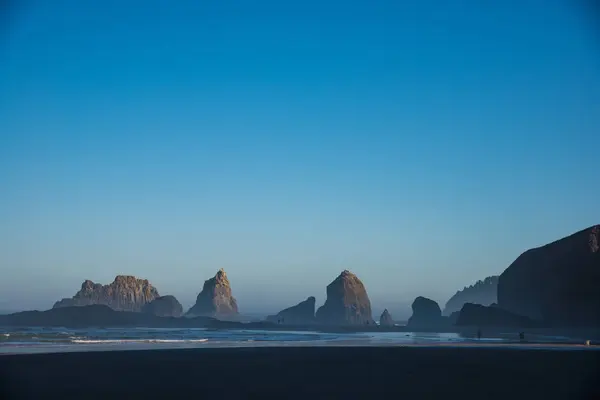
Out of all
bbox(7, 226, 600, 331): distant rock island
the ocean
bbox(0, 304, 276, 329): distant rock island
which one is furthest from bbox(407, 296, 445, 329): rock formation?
the ocean

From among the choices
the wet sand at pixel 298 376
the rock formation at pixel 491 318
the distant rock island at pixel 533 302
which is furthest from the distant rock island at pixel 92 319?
the wet sand at pixel 298 376

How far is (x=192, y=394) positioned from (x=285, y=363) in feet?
40.0

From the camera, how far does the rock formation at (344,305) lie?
18688cm

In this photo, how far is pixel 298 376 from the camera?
2336cm

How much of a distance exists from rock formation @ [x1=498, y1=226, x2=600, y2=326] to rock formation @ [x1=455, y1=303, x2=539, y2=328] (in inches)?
172

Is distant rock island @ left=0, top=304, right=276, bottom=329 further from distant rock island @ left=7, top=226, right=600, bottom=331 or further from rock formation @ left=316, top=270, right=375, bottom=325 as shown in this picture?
rock formation @ left=316, top=270, right=375, bottom=325

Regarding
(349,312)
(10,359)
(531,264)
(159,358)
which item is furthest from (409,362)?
(349,312)

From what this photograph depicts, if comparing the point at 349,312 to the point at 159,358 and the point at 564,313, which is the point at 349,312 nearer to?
the point at 564,313

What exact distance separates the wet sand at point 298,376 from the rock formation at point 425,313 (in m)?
120

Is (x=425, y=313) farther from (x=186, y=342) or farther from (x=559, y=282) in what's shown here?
(x=186, y=342)

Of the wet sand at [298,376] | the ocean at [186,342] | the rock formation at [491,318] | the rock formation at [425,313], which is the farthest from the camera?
the rock formation at [425,313]

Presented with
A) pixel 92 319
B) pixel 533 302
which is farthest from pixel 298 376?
pixel 92 319

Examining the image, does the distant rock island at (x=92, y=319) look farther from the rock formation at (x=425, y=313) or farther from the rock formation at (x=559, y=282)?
the rock formation at (x=559, y=282)

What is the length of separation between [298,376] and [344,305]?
168m
